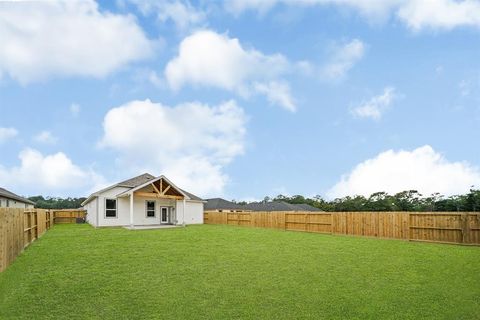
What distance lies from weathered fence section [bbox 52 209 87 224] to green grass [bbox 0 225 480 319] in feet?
76.1

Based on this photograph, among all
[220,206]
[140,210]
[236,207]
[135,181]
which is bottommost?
[236,207]

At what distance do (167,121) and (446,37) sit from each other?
13441 mm

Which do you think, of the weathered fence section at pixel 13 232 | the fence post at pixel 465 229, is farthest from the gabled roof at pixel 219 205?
the fence post at pixel 465 229

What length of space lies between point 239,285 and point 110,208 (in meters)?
20.6

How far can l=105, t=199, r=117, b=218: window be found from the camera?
24594 mm

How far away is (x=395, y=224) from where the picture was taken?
50.6ft

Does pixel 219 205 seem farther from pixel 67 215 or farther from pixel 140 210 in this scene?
pixel 140 210

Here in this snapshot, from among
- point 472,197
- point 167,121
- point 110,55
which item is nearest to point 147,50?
point 110,55

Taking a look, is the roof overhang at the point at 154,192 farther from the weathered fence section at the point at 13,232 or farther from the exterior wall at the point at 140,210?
the weathered fence section at the point at 13,232

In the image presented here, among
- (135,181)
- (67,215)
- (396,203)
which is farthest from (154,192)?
(396,203)

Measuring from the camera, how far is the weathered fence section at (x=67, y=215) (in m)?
31.1

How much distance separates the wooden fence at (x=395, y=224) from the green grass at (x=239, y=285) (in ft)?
11.1

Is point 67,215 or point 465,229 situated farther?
point 67,215

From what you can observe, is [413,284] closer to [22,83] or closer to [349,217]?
[349,217]
